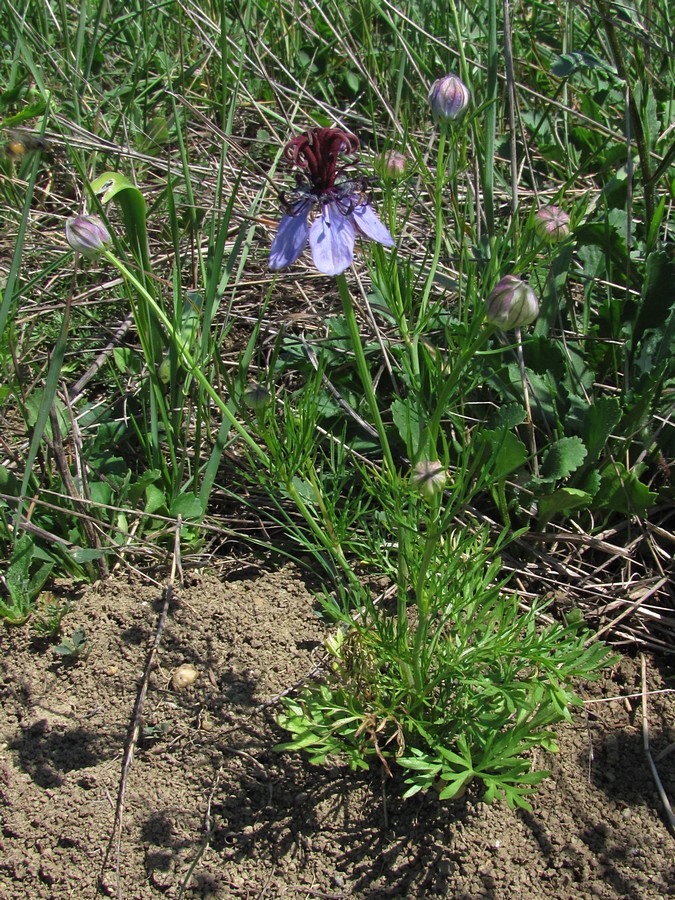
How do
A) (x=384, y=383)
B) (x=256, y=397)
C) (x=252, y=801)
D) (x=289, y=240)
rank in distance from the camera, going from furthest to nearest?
(x=384, y=383)
(x=252, y=801)
(x=256, y=397)
(x=289, y=240)

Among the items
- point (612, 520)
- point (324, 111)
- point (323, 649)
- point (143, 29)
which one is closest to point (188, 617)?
point (323, 649)

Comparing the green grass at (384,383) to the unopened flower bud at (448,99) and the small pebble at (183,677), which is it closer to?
the unopened flower bud at (448,99)

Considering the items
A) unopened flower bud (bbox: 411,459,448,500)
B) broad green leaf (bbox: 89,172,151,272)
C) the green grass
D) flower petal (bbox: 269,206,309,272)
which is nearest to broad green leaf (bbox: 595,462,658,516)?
the green grass

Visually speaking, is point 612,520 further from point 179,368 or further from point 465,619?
point 179,368

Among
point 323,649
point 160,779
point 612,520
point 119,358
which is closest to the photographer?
point 160,779

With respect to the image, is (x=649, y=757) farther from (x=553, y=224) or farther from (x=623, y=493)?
(x=553, y=224)

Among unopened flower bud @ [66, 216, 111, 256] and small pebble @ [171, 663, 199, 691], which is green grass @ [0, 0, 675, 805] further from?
small pebble @ [171, 663, 199, 691]

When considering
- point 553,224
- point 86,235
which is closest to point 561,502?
point 553,224
